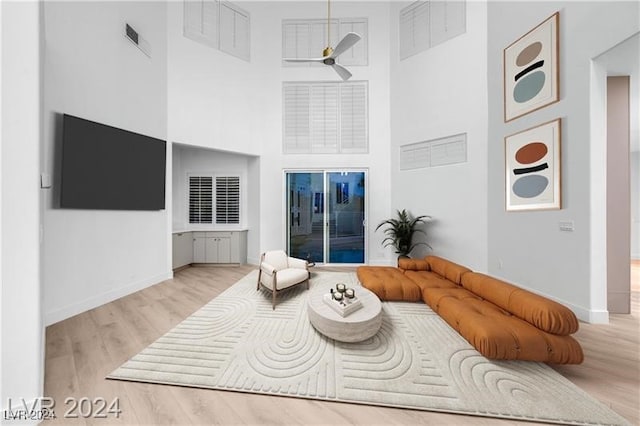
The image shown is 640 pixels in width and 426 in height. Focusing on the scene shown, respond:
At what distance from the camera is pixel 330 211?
5.74 metres

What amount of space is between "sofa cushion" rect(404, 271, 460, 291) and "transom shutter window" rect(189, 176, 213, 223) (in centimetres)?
477

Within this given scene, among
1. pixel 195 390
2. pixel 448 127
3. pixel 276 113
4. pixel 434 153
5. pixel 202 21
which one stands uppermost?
pixel 202 21

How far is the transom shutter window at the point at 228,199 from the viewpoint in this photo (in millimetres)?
5902

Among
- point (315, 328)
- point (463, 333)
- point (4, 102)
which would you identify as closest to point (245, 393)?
point (315, 328)

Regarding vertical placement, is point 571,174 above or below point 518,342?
above

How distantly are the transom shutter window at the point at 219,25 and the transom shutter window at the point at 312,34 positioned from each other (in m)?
0.91

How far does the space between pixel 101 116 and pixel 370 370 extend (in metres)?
4.57

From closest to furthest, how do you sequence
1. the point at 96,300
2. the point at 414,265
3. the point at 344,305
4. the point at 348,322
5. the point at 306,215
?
the point at 348,322
the point at 344,305
the point at 96,300
the point at 414,265
the point at 306,215

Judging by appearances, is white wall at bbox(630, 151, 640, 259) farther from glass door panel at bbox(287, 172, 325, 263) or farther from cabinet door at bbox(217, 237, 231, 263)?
cabinet door at bbox(217, 237, 231, 263)

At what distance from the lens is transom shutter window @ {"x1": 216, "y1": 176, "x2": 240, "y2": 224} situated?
5902 millimetres

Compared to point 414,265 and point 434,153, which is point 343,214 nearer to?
point 414,265

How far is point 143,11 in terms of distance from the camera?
13.1ft

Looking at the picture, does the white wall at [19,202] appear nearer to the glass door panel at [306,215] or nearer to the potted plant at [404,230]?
the glass door panel at [306,215]

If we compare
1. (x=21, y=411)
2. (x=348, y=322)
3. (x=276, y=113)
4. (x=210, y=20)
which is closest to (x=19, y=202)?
(x=21, y=411)
